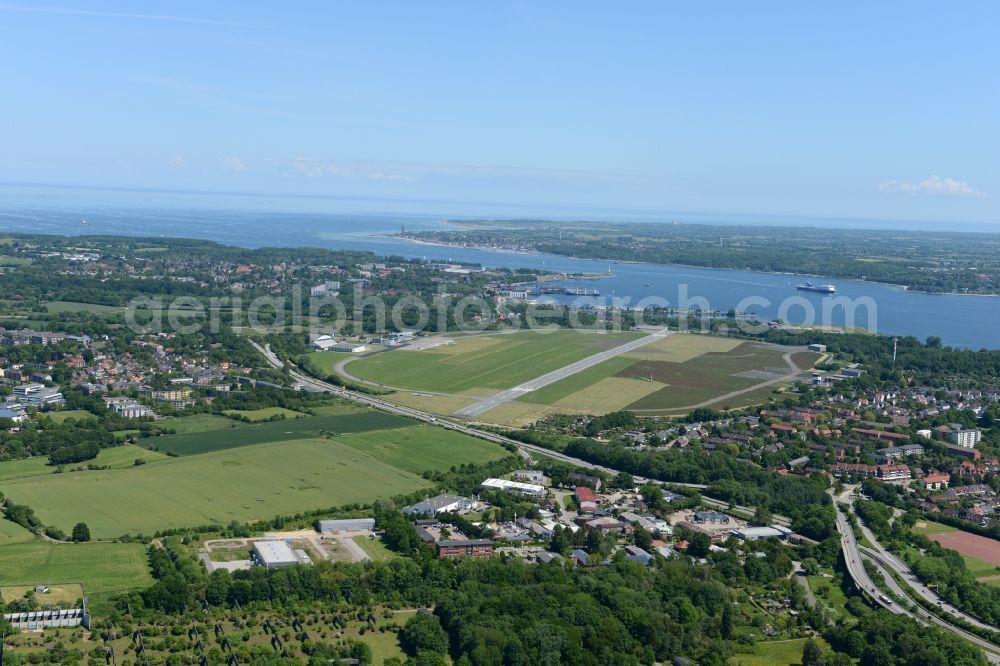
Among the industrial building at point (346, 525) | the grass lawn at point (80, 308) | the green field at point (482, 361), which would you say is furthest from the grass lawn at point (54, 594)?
the grass lawn at point (80, 308)

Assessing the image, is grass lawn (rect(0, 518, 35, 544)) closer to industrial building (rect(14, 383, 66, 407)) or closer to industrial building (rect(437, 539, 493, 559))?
industrial building (rect(437, 539, 493, 559))

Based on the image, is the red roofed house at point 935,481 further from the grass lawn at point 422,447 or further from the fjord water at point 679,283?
the fjord water at point 679,283

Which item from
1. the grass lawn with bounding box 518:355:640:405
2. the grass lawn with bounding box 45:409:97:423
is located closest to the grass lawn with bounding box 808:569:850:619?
the grass lawn with bounding box 518:355:640:405

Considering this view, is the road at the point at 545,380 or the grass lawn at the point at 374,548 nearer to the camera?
the grass lawn at the point at 374,548

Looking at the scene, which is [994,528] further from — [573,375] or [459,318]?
[459,318]

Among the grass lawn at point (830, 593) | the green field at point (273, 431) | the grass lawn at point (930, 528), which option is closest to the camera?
the grass lawn at point (830, 593)

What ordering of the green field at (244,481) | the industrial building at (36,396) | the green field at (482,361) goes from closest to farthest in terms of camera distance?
the green field at (244,481)
the industrial building at (36,396)
the green field at (482,361)
